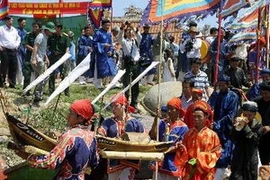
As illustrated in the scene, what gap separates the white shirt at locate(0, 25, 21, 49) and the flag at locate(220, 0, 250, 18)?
5663 millimetres

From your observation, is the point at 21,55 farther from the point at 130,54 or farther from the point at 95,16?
the point at 95,16

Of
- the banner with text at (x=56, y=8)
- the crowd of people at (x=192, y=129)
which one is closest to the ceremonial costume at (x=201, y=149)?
the crowd of people at (x=192, y=129)

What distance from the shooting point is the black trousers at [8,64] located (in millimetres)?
16188

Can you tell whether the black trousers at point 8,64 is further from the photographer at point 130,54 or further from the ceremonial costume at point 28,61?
the photographer at point 130,54

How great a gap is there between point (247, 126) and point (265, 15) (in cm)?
616

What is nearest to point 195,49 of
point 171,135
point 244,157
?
point 244,157

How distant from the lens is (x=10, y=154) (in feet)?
39.4

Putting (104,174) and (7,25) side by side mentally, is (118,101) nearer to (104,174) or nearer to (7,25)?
(104,174)

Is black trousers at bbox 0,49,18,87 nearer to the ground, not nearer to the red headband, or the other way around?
the ground

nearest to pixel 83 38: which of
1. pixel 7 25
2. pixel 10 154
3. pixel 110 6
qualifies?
pixel 110 6

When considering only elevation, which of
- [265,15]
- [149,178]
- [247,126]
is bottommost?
[149,178]

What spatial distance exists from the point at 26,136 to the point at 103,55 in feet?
29.8

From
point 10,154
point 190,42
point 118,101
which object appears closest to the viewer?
point 118,101

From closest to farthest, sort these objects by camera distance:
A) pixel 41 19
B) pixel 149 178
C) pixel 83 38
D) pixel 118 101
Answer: pixel 118 101 → pixel 149 178 → pixel 83 38 → pixel 41 19
